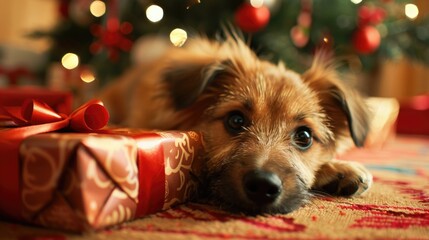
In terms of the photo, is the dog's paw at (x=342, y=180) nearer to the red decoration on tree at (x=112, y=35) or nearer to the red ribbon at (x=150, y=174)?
the red ribbon at (x=150, y=174)

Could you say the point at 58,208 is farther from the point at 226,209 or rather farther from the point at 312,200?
the point at 312,200

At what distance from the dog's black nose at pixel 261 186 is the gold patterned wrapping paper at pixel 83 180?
269 mm

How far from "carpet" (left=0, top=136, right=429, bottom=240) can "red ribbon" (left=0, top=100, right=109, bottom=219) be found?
0.24 ft

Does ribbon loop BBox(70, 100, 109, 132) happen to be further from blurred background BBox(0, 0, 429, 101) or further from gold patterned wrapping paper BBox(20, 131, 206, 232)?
blurred background BBox(0, 0, 429, 101)

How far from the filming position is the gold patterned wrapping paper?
2.81 feet

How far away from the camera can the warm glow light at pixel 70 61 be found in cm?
283

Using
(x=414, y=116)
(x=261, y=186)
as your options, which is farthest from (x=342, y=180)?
(x=414, y=116)

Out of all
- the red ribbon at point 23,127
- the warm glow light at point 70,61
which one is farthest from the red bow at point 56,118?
the warm glow light at point 70,61

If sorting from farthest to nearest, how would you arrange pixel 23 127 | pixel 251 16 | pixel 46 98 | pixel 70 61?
1. pixel 70 61
2. pixel 251 16
3. pixel 46 98
4. pixel 23 127

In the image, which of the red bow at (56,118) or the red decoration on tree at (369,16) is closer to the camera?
the red bow at (56,118)

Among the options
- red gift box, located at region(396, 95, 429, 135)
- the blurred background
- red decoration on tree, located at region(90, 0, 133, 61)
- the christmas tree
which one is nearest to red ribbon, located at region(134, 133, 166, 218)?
the blurred background

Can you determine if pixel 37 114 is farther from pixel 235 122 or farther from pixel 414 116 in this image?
pixel 414 116

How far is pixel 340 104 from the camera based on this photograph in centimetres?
161

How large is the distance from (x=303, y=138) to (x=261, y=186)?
0.44m
